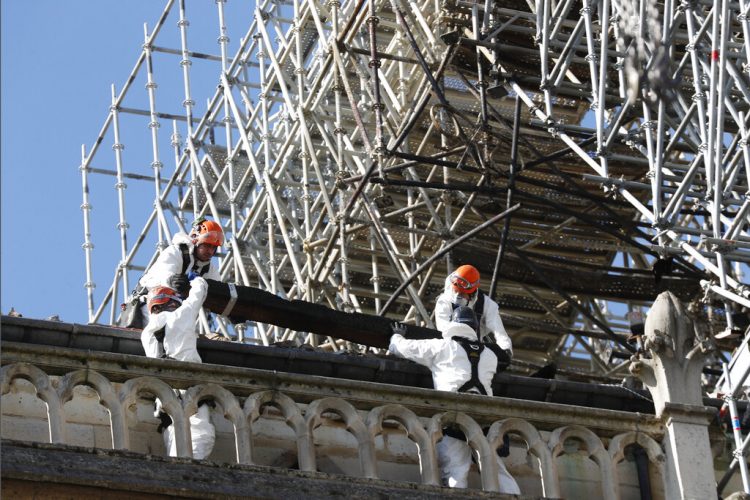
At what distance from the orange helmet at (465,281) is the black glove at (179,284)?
250 cm

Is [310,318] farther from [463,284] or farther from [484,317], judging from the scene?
[484,317]

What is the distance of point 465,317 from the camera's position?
65.1 feet

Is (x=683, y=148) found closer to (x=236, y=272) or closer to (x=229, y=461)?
(x=236, y=272)

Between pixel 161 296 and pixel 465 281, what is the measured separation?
2900 mm

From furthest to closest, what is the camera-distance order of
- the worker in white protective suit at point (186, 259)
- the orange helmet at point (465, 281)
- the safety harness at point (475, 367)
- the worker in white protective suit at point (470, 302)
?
the orange helmet at point (465, 281), the worker in white protective suit at point (470, 302), the worker in white protective suit at point (186, 259), the safety harness at point (475, 367)

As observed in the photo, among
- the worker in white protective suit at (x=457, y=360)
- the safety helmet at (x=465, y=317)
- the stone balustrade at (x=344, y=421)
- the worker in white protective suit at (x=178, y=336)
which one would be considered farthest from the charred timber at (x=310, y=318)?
the stone balustrade at (x=344, y=421)

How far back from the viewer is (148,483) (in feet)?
51.6

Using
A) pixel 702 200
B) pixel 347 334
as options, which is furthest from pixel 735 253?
pixel 347 334

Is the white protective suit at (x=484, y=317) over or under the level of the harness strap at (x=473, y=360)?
over

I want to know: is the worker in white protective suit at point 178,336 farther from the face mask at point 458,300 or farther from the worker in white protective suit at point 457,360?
the face mask at point 458,300

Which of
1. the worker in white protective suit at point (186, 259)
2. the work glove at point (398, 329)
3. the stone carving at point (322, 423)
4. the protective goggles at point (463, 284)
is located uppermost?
Answer: the worker in white protective suit at point (186, 259)

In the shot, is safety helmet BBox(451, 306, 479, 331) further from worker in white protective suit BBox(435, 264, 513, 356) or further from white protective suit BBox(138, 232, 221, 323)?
white protective suit BBox(138, 232, 221, 323)

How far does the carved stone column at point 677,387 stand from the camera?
18.1 m

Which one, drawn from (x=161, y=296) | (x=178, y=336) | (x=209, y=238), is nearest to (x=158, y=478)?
(x=178, y=336)
